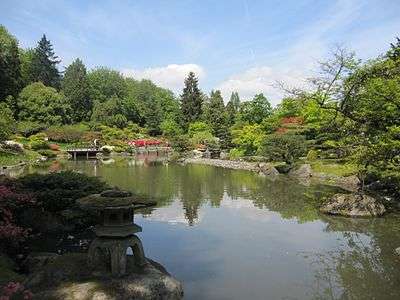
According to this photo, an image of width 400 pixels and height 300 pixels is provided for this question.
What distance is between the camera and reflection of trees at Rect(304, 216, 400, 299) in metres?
8.96

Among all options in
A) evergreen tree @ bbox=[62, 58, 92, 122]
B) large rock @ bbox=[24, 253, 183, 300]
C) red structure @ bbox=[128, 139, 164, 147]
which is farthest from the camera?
evergreen tree @ bbox=[62, 58, 92, 122]

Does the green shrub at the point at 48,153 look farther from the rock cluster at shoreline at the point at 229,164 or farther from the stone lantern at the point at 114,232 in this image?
the stone lantern at the point at 114,232

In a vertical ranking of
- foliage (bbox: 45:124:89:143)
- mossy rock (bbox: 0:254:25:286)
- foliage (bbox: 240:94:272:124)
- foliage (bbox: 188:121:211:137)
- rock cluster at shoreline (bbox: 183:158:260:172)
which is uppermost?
foliage (bbox: 240:94:272:124)

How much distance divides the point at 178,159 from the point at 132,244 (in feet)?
123

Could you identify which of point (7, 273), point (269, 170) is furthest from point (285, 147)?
point (7, 273)

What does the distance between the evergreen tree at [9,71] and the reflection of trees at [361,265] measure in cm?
5093

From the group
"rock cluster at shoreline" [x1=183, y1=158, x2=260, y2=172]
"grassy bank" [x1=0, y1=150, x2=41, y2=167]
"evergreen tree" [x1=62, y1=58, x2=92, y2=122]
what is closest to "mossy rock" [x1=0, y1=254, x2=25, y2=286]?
"grassy bank" [x1=0, y1=150, x2=41, y2=167]

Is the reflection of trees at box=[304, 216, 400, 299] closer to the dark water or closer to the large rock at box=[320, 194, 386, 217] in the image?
the dark water

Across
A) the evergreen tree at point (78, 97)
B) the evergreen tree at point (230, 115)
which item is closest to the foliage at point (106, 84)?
the evergreen tree at point (78, 97)

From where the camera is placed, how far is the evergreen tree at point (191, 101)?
241 feet

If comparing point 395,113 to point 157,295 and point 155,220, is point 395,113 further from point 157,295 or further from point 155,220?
point 157,295

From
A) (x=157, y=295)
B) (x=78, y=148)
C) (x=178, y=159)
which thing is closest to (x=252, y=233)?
A: (x=157, y=295)

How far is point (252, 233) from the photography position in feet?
44.8

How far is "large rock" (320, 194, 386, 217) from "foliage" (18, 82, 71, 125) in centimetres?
4915
